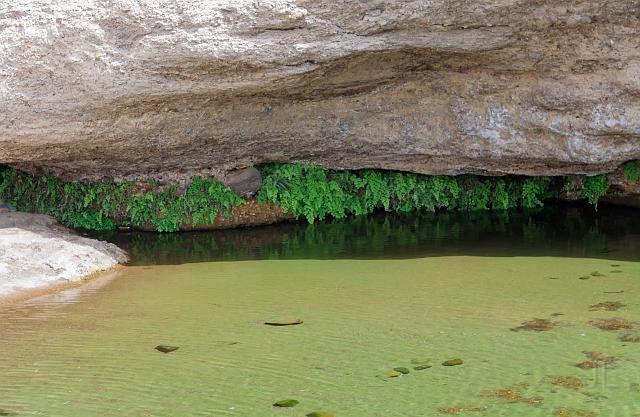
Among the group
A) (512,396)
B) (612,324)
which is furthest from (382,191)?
(512,396)

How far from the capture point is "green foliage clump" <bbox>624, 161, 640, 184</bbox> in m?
12.0

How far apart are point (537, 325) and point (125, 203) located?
7.89 meters

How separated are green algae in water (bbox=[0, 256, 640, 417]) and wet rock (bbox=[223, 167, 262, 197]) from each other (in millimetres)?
3351

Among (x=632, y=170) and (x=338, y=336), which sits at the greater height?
(x=632, y=170)

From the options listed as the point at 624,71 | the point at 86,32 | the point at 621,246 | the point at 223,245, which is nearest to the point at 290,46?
the point at 86,32

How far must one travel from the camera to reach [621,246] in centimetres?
1010

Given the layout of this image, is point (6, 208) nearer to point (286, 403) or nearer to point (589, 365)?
point (286, 403)

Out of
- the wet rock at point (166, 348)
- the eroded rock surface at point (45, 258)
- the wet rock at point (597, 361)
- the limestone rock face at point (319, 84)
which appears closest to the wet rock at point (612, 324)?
the wet rock at point (597, 361)

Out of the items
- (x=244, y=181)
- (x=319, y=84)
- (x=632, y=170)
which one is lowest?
(x=244, y=181)

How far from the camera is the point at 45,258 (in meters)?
9.41

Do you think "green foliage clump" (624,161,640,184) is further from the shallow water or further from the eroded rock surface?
the eroded rock surface

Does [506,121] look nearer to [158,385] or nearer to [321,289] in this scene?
[321,289]

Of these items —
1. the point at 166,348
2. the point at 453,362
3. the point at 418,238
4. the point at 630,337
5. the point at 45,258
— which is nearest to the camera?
the point at 453,362

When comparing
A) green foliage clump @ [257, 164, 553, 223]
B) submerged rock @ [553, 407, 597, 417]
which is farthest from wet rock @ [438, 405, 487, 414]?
green foliage clump @ [257, 164, 553, 223]
